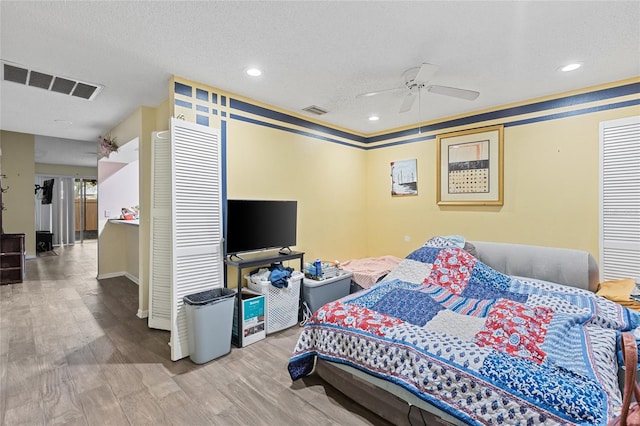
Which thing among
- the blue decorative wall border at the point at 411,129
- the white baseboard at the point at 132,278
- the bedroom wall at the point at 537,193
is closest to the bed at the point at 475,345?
the bedroom wall at the point at 537,193

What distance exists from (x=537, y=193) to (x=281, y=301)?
3158mm

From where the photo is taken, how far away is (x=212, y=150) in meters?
3.06

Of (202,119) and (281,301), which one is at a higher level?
(202,119)

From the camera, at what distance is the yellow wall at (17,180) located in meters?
5.98

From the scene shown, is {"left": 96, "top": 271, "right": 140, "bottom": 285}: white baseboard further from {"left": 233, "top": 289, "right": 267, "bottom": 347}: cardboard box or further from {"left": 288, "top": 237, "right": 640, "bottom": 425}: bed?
{"left": 288, "top": 237, "right": 640, "bottom": 425}: bed

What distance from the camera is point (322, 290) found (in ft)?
12.0

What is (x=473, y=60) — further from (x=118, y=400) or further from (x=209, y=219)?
(x=118, y=400)

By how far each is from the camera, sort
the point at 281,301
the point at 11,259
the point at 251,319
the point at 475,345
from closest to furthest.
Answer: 1. the point at 475,345
2. the point at 251,319
3. the point at 281,301
4. the point at 11,259

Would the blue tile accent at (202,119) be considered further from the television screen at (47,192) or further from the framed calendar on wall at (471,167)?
the television screen at (47,192)

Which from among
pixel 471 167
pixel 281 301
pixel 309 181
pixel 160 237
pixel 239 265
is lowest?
pixel 281 301

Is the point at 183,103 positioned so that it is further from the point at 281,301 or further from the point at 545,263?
the point at 545,263

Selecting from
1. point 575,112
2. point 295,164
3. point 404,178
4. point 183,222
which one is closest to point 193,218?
point 183,222

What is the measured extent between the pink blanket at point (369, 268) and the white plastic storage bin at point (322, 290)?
0.71 ft

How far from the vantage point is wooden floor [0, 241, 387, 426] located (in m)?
2.04
